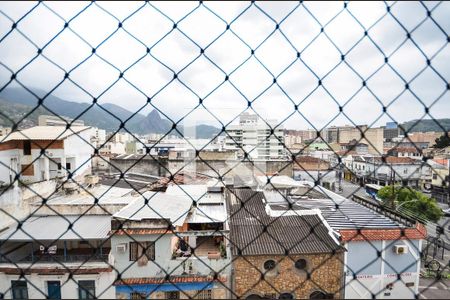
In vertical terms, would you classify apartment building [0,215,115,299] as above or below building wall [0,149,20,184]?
below

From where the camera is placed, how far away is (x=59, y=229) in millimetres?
3432

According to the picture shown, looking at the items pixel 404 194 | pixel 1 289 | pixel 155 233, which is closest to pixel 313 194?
pixel 155 233

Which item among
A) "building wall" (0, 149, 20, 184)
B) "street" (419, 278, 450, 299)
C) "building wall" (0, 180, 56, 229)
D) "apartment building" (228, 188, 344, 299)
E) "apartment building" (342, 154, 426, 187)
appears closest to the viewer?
"street" (419, 278, 450, 299)

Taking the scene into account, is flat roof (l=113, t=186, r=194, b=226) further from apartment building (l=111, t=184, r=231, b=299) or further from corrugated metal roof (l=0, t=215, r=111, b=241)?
corrugated metal roof (l=0, t=215, r=111, b=241)

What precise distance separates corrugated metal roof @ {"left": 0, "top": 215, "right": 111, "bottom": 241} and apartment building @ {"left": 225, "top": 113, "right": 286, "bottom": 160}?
1.81 m

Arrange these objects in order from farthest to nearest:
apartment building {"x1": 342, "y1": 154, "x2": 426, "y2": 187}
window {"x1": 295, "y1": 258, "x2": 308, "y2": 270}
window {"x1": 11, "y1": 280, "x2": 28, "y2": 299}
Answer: window {"x1": 11, "y1": 280, "x2": 28, "y2": 299} < window {"x1": 295, "y1": 258, "x2": 308, "y2": 270} < apartment building {"x1": 342, "y1": 154, "x2": 426, "y2": 187}

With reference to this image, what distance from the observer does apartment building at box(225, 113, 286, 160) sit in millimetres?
1116

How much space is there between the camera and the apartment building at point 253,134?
43.9 inches

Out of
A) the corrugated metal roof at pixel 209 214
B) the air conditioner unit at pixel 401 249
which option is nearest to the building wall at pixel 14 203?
the corrugated metal roof at pixel 209 214

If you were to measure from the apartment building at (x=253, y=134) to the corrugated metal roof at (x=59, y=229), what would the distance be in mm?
1805

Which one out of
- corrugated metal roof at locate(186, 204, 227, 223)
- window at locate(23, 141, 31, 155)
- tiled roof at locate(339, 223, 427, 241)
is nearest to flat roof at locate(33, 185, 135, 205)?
window at locate(23, 141, 31, 155)

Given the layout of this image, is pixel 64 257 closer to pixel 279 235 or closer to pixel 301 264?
pixel 279 235

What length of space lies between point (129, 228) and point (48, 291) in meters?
1.06

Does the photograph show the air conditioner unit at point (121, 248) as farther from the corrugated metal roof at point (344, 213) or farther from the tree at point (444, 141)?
the tree at point (444, 141)
